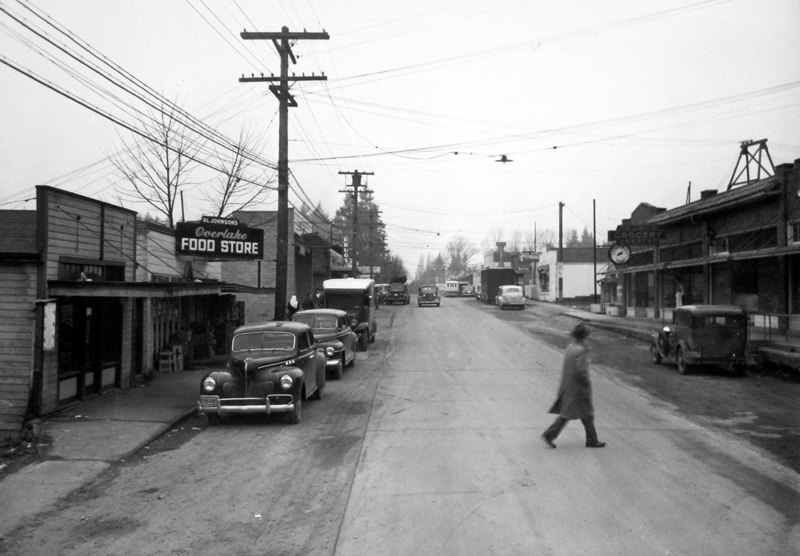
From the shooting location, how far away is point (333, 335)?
17656 mm

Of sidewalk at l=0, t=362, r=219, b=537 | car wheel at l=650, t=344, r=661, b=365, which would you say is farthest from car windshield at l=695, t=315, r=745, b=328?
sidewalk at l=0, t=362, r=219, b=537

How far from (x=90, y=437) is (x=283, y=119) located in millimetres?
12490

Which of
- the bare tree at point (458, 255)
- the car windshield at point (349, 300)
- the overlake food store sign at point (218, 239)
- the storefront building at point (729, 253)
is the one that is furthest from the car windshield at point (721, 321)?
the bare tree at point (458, 255)

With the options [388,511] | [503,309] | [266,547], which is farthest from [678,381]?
[503,309]

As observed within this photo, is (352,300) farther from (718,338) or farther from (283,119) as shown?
(718,338)

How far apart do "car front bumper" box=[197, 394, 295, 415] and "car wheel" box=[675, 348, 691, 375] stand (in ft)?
38.9

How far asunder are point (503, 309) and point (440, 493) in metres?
42.6

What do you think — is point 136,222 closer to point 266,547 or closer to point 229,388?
point 229,388

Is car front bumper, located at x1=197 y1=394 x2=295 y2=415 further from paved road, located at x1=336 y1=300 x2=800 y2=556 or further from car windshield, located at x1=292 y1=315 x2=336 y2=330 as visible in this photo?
car windshield, located at x1=292 y1=315 x2=336 y2=330

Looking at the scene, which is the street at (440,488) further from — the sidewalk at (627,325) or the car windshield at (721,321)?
the sidewalk at (627,325)

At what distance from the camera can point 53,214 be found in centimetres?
1223

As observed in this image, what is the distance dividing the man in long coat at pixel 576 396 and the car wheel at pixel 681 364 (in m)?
9.90

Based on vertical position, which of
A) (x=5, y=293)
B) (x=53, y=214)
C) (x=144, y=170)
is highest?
(x=144, y=170)

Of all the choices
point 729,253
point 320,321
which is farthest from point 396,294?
point 320,321
